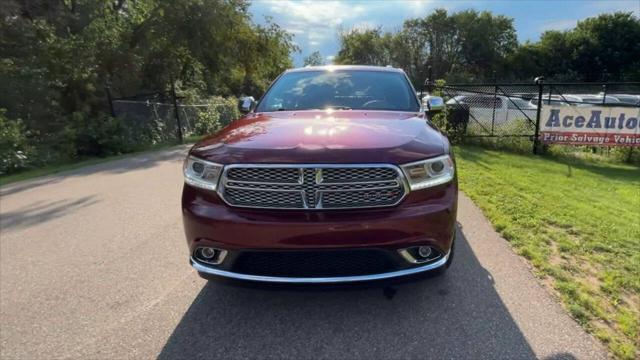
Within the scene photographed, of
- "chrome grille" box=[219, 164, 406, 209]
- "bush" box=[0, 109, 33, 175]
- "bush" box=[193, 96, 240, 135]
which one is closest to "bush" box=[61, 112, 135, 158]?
"bush" box=[0, 109, 33, 175]

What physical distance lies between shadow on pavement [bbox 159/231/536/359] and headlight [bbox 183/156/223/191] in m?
0.77

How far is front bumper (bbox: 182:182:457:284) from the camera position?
2586 millimetres

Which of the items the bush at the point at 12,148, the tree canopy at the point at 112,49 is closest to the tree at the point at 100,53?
the tree canopy at the point at 112,49

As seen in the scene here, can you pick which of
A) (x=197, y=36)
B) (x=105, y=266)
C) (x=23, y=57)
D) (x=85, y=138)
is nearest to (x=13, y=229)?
(x=105, y=266)

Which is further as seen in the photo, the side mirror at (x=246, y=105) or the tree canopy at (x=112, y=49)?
the tree canopy at (x=112, y=49)

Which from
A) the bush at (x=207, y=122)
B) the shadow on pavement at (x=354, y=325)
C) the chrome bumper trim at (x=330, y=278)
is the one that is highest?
the chrome bumper trim at (x=330, y=278)

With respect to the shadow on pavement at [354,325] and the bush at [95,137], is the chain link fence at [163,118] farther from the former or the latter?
the shadow on pavement at [354,325]

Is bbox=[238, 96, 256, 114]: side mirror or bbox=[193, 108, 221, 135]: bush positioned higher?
bbox=[238, 96, 256, 114]: side mirror

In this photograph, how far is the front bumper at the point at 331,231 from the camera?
259 cm

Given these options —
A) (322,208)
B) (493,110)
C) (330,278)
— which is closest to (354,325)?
(330,278)

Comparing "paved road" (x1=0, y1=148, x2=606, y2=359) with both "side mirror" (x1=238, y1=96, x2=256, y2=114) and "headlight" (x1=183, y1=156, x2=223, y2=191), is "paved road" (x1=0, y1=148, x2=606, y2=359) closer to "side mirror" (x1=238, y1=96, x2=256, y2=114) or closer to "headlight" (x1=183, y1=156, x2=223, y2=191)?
"headlight" (x1=183, y1=156, x2=223, y2=191)

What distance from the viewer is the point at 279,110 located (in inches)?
163

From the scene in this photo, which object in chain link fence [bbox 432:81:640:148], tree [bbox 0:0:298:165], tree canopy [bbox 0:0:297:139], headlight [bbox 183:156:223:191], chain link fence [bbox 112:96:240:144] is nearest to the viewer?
headlight [bbox 183:156:223:191]

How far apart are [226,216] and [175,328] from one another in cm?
91
